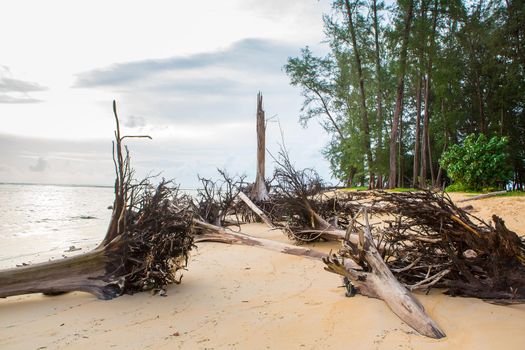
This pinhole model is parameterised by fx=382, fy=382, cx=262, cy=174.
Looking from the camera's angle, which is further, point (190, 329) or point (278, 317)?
point (278, 317)

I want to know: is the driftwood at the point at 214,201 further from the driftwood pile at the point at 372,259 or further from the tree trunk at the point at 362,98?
the tree trunk at the point at 362,98

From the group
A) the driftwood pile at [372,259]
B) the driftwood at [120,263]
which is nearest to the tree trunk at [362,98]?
the driftwood pile at [372,259]

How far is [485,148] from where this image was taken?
16734mm

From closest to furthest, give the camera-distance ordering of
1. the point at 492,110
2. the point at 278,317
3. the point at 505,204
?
the point at 278,317 < the point at 505,204 < the point at 492,110

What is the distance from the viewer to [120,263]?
4070 millimetres

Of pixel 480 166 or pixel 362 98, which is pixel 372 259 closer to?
pixel 480 166

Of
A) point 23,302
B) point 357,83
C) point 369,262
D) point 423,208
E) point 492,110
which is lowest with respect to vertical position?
point 23,302

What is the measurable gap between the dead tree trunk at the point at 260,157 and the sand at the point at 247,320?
7.10m

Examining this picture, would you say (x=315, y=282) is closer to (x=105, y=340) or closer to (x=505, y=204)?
(x=105, y=340)

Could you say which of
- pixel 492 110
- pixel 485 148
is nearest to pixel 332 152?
pixel 492 110

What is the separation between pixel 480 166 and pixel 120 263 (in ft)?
53.5

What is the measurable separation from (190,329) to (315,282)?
6.02ft

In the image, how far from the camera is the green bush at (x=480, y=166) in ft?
52.4

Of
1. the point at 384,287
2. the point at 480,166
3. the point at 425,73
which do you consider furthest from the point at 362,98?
the point at 384,287
